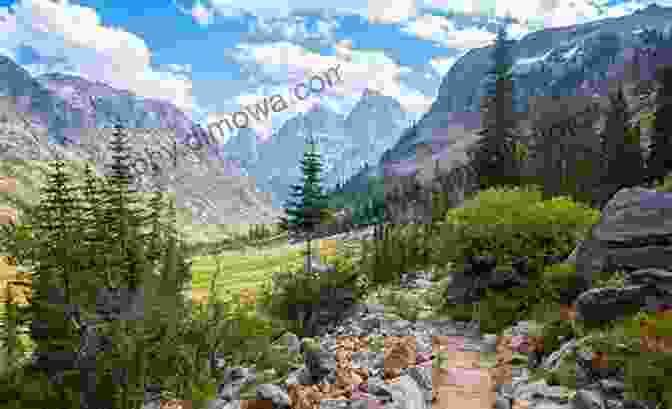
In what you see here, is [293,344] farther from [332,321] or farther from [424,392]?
[424,392]

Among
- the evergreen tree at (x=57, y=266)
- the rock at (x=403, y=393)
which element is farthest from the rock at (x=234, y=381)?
the evergreen tree at (x=57, y=266)

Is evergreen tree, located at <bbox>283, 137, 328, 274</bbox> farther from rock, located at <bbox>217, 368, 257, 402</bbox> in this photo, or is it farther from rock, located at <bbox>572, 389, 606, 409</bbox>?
rock, located at <bbox>572, 389, 606, 409</bbox>

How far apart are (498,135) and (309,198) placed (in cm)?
2601

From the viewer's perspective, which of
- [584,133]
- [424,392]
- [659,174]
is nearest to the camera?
[424,392]

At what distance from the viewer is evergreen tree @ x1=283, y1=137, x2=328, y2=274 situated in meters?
48.4

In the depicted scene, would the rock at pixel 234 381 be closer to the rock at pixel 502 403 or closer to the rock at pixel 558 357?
the rock at pixel 502 403

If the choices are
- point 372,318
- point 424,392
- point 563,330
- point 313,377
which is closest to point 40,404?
point 372,318

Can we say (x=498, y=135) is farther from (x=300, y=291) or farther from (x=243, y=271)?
(x=243, y=271)

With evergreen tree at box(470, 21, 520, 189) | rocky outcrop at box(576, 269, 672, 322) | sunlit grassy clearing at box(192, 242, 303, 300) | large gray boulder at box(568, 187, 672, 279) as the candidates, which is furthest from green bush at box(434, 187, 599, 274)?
sunlit grassy clearing at box(192, 242, 303, 300)

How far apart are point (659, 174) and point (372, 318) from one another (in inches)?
2323

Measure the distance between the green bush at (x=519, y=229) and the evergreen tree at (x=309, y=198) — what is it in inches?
867

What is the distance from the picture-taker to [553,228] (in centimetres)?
2523

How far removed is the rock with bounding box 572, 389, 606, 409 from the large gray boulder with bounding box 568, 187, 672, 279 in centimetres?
615

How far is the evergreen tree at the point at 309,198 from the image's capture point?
4841 cm
